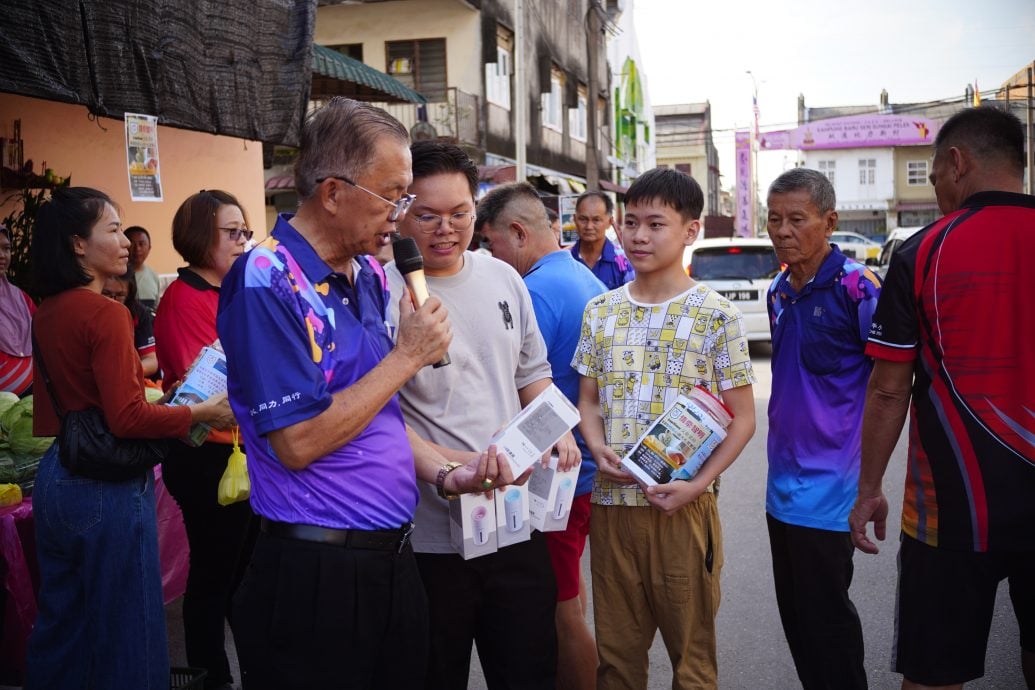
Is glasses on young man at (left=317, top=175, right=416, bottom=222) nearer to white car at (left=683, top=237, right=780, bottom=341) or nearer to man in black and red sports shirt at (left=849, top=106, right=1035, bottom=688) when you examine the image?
man in black and red sports shirt at (left=849, top=106, right=1035, bottom=688)

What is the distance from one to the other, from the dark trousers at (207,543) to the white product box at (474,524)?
1.62 metres

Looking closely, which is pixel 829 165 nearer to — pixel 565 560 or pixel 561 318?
pixel 561 318

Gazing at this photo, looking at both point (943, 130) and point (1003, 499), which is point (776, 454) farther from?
point (943, 130)

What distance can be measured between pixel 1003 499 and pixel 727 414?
35.1 inches

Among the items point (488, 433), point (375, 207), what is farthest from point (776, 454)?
point (375, 207)

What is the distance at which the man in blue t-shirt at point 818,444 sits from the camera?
356 cm

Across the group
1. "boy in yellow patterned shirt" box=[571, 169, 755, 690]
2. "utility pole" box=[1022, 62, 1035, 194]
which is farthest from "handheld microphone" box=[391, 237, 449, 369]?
"utility pole" box=[1022, 62, 1035, 194]

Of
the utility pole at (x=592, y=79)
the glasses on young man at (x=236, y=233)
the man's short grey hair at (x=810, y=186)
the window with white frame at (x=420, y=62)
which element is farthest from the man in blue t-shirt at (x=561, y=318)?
the utility pole at (x=592, y=79)

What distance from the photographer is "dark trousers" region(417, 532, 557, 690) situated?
3.00 m

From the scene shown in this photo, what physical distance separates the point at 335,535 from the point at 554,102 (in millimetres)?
27794

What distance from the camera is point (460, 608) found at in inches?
118

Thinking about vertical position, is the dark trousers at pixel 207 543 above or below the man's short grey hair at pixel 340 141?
below

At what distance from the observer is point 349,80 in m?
11.2

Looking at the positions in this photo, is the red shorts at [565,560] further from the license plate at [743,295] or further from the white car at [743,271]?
the license plate at [743,295]
